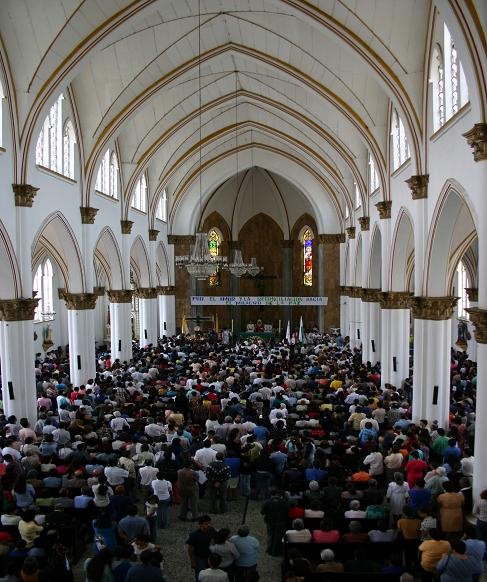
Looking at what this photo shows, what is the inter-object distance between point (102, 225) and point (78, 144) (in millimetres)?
4127

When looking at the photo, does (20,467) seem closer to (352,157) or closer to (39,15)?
(39,15)

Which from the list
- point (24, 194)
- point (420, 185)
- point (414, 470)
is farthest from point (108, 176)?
point (414, 470)

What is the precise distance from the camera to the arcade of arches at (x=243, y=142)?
50.3 feet

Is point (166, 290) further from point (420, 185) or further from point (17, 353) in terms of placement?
point (420, 185)

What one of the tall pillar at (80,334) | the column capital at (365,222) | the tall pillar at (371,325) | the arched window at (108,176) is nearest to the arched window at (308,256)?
the tall pillar at (371,325)

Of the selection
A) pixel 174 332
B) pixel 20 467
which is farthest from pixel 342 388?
pixel 174 332

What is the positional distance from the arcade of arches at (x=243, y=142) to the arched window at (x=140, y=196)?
0.63 ft

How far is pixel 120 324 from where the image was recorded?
27.5 meters

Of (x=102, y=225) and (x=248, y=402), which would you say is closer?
(x=248, y=402)

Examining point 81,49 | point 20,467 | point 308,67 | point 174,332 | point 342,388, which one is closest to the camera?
point 20,467

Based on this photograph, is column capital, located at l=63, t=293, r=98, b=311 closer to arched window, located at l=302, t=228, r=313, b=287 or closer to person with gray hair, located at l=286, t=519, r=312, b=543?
person with gray hair, located at l=286, t=519, r=312, b=543

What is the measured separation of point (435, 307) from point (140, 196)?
19.0 m

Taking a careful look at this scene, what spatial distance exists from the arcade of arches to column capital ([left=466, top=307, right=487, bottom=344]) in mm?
41

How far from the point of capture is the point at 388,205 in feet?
71.2
